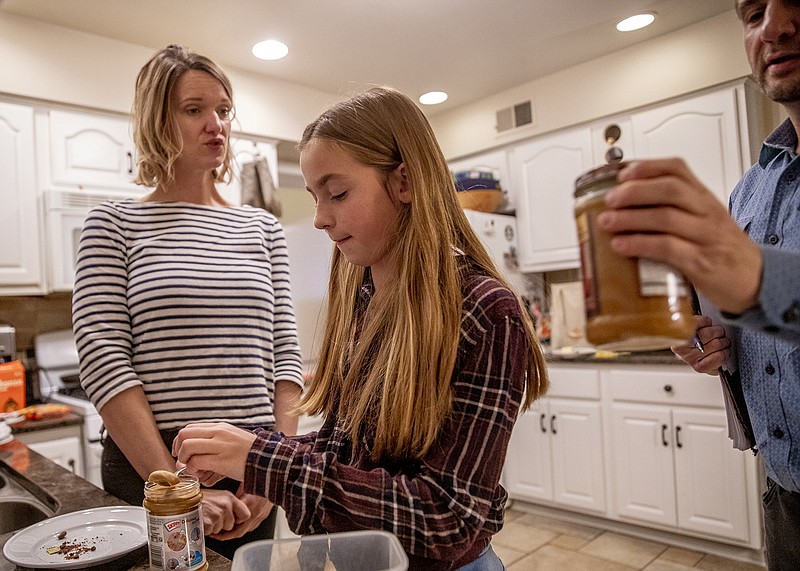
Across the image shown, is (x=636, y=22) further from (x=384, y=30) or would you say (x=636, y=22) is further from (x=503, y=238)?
(x=503, y=238)

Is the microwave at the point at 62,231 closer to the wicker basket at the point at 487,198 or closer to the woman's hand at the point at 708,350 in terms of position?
the wicker basket at the point at 487,198

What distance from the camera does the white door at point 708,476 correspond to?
2.61 metres

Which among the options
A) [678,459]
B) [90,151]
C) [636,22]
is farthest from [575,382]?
[90,151]

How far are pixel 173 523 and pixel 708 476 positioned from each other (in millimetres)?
2607

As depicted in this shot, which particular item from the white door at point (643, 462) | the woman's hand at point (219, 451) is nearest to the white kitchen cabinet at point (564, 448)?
the white door at point (643, 462)

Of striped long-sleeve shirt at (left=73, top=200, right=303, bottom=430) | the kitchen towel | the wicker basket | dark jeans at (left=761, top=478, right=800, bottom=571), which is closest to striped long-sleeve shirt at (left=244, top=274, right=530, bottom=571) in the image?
striped long-sleeve shirt at (left=73, top=200, right=303, bottom=430)

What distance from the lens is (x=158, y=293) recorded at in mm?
1211

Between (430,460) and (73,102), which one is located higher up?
(73,102)

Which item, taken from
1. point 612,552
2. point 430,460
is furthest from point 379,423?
point 612,552

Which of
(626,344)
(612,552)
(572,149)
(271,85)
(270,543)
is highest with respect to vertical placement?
(271,85)

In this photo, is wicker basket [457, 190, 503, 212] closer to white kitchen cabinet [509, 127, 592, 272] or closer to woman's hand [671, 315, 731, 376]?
white kitchen cabinet [509, 127, 592, 272]

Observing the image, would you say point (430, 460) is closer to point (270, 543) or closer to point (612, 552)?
point (270, 543)

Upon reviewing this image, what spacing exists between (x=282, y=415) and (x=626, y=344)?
95 cm

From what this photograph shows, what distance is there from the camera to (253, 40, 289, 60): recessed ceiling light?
2.95 m
